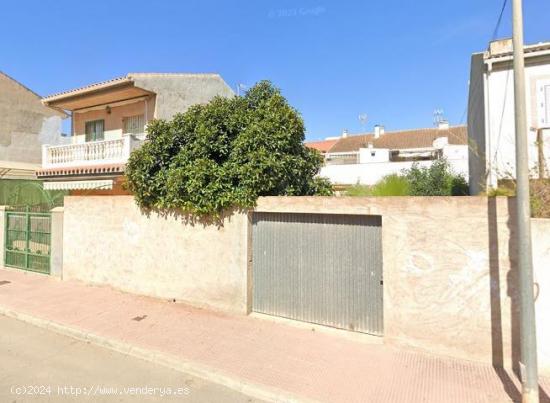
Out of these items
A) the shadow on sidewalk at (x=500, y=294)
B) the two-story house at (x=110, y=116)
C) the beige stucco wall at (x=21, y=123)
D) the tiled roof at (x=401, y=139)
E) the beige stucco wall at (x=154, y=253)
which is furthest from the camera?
the tiled roof at (x=401, y=139)

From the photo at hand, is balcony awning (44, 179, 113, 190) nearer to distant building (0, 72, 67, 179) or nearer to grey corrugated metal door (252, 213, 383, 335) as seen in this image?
distant building (0, 72, 67, 179)

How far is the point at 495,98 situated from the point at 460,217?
7650mm

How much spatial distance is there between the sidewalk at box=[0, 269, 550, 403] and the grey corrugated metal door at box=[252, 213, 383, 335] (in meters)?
0.36

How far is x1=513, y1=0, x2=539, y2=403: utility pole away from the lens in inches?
134

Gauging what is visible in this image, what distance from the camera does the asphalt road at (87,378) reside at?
3809 mm

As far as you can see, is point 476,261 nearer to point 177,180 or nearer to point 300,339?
point 300,339

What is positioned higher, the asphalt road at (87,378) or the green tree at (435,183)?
the green tree at (435,183)

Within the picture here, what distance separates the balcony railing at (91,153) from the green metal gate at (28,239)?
3.67 metres

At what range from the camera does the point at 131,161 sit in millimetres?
7246

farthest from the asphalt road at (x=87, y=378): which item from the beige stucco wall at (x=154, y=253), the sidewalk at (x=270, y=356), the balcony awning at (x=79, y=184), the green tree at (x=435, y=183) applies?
the green tree at (x=435, y=183)

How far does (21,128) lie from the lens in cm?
2023

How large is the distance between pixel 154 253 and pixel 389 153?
26457 mm

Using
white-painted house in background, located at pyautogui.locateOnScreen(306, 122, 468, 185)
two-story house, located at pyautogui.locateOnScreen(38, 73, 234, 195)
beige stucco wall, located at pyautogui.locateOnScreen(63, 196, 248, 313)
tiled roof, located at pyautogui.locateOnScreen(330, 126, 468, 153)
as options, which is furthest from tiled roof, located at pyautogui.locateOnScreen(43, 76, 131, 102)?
tiled roof, located at pyautogui.locateOnScreen(330, 126, 468, 153)

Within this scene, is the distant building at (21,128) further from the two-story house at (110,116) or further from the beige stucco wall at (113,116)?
the two-story house at (110,116)
